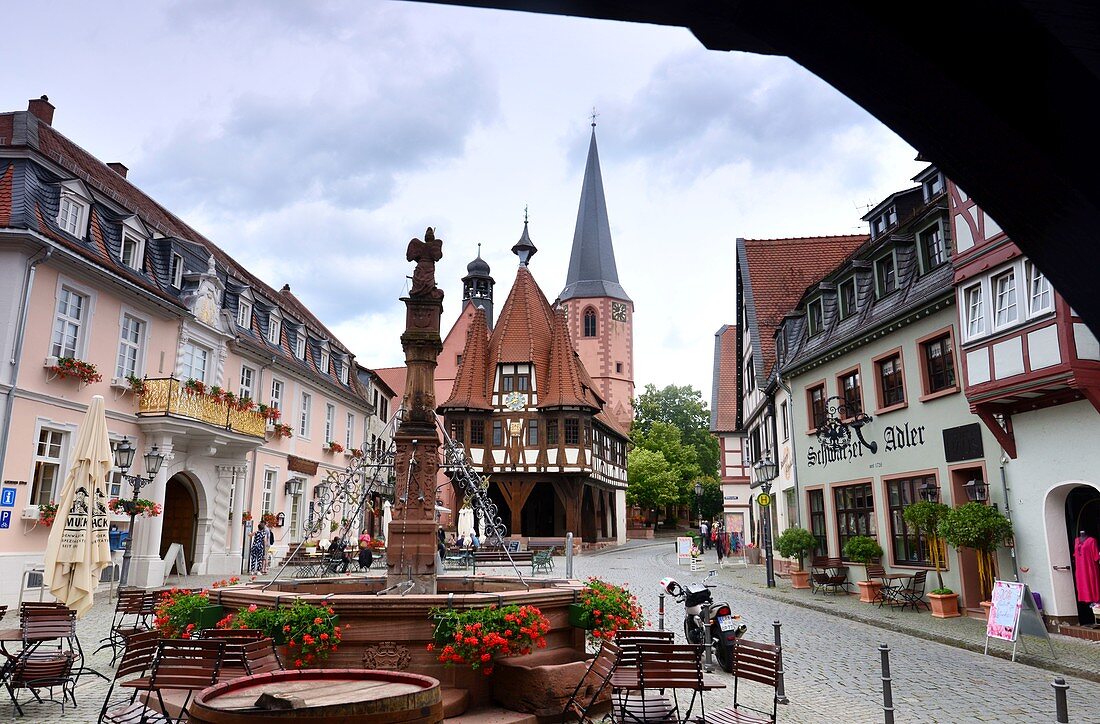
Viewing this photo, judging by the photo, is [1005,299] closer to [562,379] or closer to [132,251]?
[132,251]

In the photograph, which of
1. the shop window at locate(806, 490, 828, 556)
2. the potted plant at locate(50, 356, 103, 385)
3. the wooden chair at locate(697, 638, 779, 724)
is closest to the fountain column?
the wooden chair at locate(697, 638, 779, 724)

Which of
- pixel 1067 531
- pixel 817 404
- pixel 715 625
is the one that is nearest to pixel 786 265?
pixel 817 404

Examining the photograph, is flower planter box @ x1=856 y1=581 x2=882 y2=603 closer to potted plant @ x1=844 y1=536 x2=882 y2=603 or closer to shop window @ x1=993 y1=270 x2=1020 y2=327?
potted plant @ x1=844 y1=536 x2=882 y2=603

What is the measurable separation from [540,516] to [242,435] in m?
29.4

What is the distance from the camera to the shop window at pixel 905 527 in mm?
18337

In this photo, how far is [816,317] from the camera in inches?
955

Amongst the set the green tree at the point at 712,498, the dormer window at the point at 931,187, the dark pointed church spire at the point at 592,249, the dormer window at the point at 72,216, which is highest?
the dark pointed church spire at the point at 592,249

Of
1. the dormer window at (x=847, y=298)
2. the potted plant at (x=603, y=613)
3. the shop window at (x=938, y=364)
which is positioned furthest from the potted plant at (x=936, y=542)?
the potted plant at (x=603, y=613)

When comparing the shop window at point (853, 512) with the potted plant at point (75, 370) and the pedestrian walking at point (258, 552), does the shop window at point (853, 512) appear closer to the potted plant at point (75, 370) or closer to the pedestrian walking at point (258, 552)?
the pedestrian walking at point (258, 552)

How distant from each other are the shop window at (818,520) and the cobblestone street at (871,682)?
22.5ft

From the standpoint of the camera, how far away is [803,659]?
1168cm

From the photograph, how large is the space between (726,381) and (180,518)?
28944 millimetres

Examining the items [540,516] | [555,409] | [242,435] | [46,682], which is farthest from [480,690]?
[540,516]

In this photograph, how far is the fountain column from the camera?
10430 millimetres
